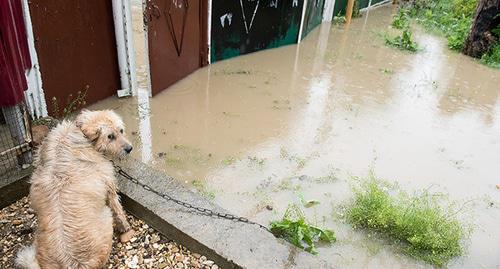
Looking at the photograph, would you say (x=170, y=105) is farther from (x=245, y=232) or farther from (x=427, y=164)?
(x=427, y=164)

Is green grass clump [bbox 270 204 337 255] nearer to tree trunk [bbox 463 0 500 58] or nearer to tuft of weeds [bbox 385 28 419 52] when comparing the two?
tuft of weeds [bbox 385 28 419 52]

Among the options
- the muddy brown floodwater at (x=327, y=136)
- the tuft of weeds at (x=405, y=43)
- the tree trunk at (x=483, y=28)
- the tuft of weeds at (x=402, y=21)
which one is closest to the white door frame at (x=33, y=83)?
the muddy brown floodwater at (x=327, y=136)

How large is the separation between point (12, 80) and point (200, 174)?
7.63 feet

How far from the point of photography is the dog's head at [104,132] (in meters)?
3.16

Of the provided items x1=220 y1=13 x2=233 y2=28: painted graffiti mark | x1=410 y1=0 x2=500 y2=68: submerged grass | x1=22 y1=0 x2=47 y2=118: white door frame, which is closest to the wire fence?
x1=22 y1=0 x2=47 y2=118: white door frame

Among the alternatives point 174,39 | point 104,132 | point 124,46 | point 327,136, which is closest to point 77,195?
point 104,132

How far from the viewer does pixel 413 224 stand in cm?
404

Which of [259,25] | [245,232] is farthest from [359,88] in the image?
[245,232]

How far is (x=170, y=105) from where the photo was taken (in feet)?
20.8

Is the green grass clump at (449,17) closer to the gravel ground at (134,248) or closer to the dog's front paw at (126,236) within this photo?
the gravel ground at (134,248)

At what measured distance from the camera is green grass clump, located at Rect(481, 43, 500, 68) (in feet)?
32.4

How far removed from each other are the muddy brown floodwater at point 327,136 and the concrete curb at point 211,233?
856 millimetres

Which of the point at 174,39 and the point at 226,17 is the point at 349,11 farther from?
the point at 174,39

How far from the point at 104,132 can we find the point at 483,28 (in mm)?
10558
